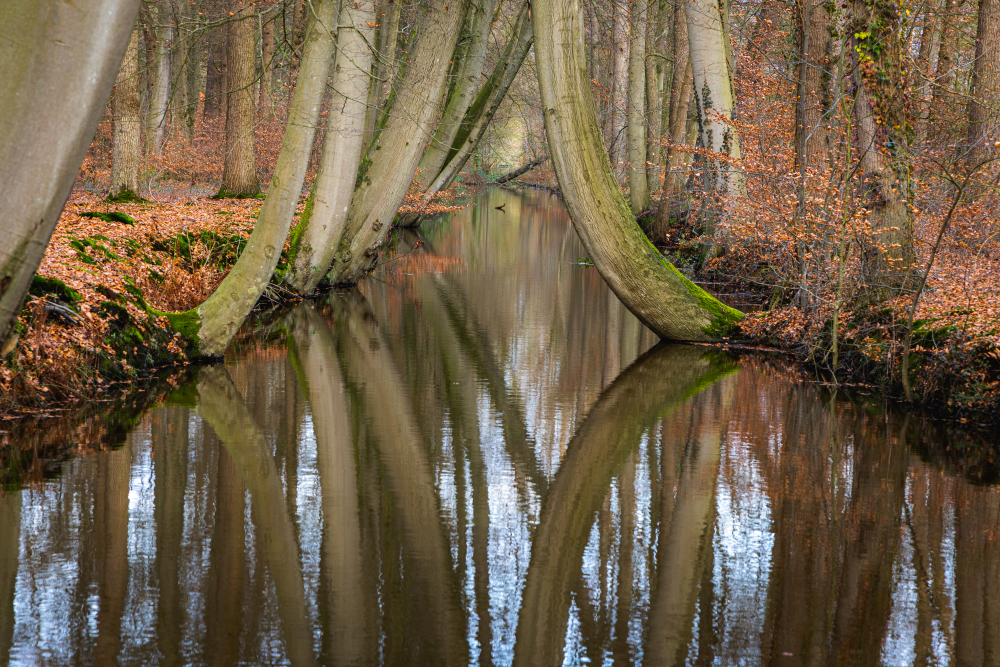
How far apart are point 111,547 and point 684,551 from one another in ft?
9.80

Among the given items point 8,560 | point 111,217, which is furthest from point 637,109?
point 8,560

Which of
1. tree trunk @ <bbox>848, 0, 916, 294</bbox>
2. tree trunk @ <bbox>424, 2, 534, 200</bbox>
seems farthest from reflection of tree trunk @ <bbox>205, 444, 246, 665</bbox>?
tree trunk @ <bbox>424, 2, 534, 200</bbox>

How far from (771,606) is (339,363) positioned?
658cm

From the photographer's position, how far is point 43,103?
3248 millimetres

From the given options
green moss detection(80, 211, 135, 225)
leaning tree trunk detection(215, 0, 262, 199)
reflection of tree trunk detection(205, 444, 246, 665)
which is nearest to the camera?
reflection of tree trunk detection(205, 444, 246, 665)

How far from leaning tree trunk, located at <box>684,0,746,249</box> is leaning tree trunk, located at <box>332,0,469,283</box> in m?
3.69

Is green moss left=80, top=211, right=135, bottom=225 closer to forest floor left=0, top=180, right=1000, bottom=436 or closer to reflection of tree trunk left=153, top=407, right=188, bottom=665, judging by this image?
forest floor left=0, top=180, right=1000, bottom=436

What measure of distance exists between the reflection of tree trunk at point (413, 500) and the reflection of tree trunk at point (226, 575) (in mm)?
758

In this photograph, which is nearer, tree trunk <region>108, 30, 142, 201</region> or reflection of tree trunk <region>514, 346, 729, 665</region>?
reflection of tree trunk <region>514, 346, 729, 665</region>

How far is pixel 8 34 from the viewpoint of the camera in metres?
3.22

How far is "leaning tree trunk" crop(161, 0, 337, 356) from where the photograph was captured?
9781 mm

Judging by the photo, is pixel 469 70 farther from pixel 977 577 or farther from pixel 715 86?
pixel 977 577

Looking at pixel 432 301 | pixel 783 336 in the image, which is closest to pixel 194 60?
pixel 432 301

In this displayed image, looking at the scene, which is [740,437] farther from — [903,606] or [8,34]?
[8,34]
